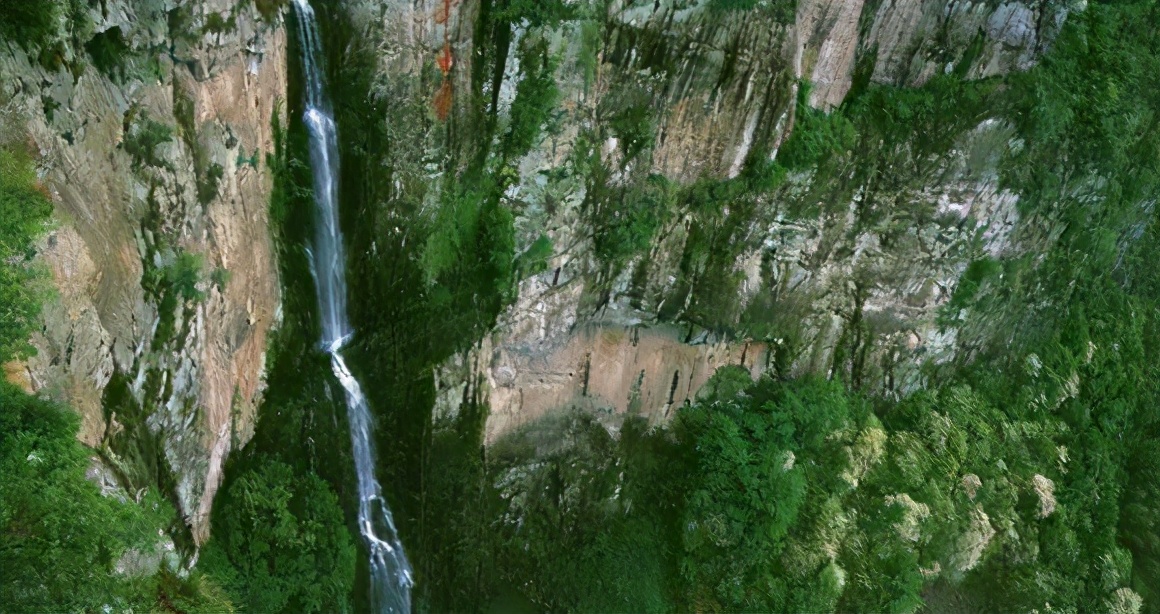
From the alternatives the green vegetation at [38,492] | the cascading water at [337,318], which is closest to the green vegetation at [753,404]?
the cascading water at [337,318]

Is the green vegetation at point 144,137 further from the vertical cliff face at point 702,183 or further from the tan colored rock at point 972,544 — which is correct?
the tan colored rock at point 972,544

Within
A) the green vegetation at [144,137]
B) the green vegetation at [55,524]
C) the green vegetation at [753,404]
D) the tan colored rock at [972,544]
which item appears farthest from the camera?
the tan colored rock at [972,544]

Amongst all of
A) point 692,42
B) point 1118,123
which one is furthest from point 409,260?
point 1118,123

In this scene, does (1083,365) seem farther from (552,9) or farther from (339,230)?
(339,230)

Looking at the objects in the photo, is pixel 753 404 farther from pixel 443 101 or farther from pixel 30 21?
pixel 30 21

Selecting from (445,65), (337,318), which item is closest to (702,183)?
(445,65)
